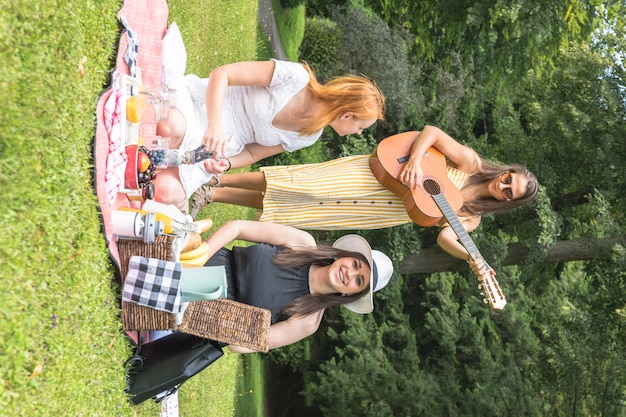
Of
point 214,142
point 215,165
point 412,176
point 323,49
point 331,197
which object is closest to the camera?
point 214,142

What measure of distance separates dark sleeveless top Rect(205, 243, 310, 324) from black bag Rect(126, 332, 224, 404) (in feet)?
1.18

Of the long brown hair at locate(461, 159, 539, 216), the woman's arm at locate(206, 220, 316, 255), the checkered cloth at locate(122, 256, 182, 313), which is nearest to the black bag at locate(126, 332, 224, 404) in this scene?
the checkered cloth at locate(122, 256, 182, 313)

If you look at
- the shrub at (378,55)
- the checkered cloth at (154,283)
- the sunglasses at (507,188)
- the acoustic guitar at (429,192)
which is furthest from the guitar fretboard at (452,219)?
the shrub at (378,55)

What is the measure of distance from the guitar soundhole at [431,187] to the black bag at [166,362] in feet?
6.06

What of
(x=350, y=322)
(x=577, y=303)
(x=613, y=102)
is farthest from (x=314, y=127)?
(x=350, y=322)

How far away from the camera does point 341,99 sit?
3816 millimetres

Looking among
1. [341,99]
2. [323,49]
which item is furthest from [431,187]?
[323,49]

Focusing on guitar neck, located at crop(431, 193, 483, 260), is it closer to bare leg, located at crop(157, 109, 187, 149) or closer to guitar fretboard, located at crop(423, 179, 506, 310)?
guitar fretboard, located at crop(423, 179, 506, 310)

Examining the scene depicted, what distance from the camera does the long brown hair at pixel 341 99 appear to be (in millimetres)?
3803

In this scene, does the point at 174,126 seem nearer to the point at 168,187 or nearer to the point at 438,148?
the point at 168,187

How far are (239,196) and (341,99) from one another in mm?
1517

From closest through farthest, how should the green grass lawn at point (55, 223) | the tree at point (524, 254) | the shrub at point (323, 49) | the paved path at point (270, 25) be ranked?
the green grass lawn at point (55, 223), the tree at point (524, 254), the shrub at point (323, 49), the paved path at point (270, 25)

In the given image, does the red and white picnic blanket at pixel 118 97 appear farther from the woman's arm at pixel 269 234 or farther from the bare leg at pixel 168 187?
the woman's arm at pixel 269 234

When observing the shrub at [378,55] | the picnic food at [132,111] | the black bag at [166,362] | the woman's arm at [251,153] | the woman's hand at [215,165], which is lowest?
the shrub at [378,55]
